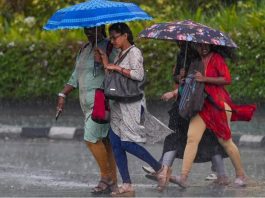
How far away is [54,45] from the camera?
61.0 ft

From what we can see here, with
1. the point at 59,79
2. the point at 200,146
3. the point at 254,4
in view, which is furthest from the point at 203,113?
the point at 254,4

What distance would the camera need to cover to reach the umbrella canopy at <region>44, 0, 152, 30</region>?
32.7 ft

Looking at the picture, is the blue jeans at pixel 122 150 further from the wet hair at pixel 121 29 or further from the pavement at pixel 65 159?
the wet hair at pixel 121 29

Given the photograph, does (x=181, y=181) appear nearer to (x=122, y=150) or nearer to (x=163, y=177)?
(x=163, y=177)

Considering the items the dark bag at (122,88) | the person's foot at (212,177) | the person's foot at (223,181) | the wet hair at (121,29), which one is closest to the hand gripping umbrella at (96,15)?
the wet hair at (121,29)

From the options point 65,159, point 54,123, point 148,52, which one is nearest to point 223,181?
point 65,159

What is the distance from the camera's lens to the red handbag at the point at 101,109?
10.1 m

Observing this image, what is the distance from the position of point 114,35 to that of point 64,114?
8.46m

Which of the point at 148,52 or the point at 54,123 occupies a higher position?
the point at 148,52

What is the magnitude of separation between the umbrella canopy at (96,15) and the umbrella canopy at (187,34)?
1.06 feet

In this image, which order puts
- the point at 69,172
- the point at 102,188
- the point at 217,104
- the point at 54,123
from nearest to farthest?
the point at 102,188, the point at 217,104, the point at 69,172, the point at 54,123

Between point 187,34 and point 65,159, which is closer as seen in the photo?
point 187,34

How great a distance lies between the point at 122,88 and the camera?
395 inches

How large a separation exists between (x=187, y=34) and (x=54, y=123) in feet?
24.6
